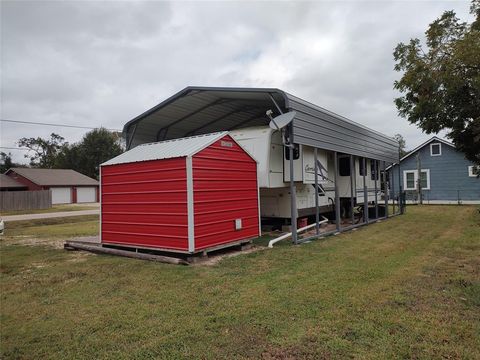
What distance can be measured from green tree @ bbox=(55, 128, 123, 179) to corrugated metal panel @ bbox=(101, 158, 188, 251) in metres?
48.9

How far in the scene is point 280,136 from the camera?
10695 millimetres

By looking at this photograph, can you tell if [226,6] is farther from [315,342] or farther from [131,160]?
[315,342]

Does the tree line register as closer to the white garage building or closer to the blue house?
the white garage building

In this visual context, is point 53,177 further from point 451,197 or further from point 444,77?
point 444,77

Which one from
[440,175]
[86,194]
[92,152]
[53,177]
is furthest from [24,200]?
[440,175]

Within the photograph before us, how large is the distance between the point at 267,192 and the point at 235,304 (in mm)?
7515

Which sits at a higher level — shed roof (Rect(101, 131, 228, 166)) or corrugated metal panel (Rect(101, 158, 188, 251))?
shed roof (Rect(101, 131, 228, 166))

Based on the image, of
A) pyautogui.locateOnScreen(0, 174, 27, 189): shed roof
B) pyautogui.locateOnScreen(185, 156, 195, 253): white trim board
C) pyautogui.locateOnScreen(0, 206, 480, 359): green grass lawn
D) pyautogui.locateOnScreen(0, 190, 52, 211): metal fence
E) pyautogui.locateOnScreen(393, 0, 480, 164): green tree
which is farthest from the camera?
pyautogui.locateOnScreen(0, 174, 27, 189): shed roof

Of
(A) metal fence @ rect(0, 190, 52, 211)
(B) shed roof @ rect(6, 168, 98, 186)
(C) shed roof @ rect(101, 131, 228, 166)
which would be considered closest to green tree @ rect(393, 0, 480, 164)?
(C) shed roof @ rect(101, 131, 228, 166)

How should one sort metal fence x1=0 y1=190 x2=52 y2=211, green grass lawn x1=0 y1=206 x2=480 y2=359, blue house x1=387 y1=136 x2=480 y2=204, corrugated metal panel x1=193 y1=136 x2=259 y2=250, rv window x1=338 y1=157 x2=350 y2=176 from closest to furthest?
green grass lawn x1=0 y1=206 x2=480 y2=359
corrugated metal panel x1=193 y1=136 x2=259 y2=250
rv window x1=338 y1=157 x2=350 y2=176
blue house x1=387 y1=136 x2=480 y2=204
metal fence x1=0 y1=190 x2=52 y2=211

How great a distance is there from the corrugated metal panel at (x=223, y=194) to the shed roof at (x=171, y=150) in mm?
149

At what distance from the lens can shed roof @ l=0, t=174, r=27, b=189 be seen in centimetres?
3697

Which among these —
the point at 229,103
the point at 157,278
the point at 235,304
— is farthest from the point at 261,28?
the point at 235,304

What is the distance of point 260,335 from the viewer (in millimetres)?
3619
